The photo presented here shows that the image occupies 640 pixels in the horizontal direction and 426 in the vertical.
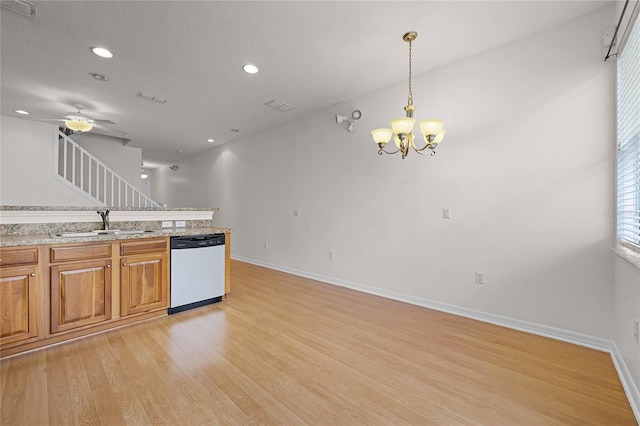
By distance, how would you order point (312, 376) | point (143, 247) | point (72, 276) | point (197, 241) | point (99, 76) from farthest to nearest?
point (99, 76) < point (197, 241) < point (143, 247) < point (72, 276) < point (312, 376)

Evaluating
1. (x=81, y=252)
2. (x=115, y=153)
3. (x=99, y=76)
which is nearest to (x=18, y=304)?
(x=81, y=252)

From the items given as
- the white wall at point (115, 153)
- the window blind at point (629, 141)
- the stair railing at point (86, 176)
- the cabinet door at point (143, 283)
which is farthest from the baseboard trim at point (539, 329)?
the white wall at point (115, 153)

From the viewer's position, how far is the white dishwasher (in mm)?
3023

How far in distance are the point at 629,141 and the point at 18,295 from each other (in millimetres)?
4731

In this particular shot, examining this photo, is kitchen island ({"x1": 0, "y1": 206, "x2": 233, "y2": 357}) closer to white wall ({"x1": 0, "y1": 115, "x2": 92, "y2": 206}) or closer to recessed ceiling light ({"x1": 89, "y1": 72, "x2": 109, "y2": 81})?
recessed ceiling light ({"x1": 89, "y1": 72, "x2": 109, "y2": 81})

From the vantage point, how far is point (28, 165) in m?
5.20

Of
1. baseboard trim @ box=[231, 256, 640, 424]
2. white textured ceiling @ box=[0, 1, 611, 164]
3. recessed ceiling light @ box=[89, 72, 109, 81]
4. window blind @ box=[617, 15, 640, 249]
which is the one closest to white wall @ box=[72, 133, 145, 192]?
white textured ceiling @ box=[0, 1, 611, 164]

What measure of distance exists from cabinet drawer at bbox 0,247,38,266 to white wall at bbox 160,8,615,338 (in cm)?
332

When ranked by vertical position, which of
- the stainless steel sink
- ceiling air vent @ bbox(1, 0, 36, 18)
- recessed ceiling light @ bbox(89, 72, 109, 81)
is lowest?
the stainless steel sink

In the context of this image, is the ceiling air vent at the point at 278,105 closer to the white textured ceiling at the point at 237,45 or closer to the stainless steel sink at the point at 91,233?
the white textured ceiling at the point at 237,45

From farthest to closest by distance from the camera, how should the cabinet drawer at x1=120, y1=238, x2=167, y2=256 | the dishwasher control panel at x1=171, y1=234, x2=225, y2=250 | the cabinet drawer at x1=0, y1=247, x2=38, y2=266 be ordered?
the dishwasher control panel at x1=171, y1=234, x2=225, y2=250, the cabinet drawer at x1=120, y1=238, x2=167, y2=256, the cabinet drawer at x1=0, y1=247, x2=38, y2=266

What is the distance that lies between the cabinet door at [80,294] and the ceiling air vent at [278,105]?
303 cm

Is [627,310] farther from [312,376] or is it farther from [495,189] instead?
[312,376]

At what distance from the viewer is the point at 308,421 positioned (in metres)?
1.52
